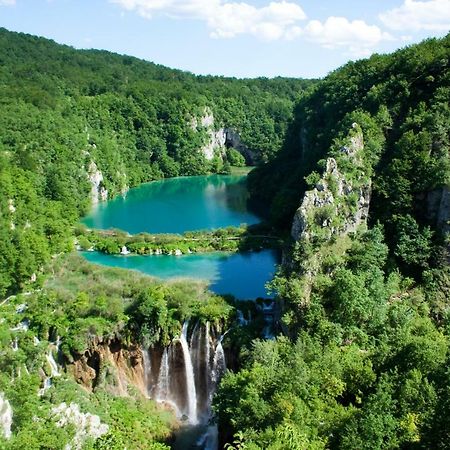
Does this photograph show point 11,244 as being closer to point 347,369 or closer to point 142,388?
point 142,388

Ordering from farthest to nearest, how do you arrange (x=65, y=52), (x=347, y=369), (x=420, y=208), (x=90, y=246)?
(x=65, y=52)
(x=90, y=246)
(x=420, y=208)
(x=347, y=369)

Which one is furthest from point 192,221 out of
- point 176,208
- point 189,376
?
point 189,376

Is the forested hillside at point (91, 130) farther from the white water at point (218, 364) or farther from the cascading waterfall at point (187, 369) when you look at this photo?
the white water at point (218, 364)

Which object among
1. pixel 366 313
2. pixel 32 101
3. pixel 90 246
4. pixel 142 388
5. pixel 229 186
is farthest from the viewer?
pixel 229 186

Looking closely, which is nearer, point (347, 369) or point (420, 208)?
point (347, 369)

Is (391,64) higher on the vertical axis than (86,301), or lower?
higher

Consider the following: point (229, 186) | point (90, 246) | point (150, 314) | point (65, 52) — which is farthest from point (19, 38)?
point (150, 314)
